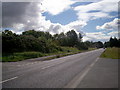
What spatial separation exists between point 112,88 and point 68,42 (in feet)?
359

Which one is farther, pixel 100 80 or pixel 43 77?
pixel 43 77

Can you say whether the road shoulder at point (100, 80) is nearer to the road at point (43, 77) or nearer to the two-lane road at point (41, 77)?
the road at point (43, 77)

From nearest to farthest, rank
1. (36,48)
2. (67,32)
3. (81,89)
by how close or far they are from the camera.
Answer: (81,89) < (36,48) < (67,32)

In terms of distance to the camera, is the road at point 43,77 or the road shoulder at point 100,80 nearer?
the road shoulder at point 100,80

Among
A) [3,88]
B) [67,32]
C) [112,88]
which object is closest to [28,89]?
[3,88]

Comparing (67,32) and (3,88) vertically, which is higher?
(67,32)

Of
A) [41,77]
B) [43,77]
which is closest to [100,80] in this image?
[43,77]

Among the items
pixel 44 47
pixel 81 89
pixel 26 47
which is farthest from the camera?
pixel 44 47

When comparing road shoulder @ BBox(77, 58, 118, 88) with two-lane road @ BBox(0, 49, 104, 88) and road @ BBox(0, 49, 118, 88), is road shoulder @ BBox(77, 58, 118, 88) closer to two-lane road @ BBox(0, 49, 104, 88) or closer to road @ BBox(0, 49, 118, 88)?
road @ BBox(0, 49, 118, 88)

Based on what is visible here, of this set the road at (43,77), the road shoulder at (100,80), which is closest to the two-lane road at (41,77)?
the road at (43,77)

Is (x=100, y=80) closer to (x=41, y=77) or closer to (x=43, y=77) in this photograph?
(x=43, y=77)

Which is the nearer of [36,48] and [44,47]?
[36,48]

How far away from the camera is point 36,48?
1882 inches

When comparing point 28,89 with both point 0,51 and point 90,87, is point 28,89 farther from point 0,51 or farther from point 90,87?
point 0,51
